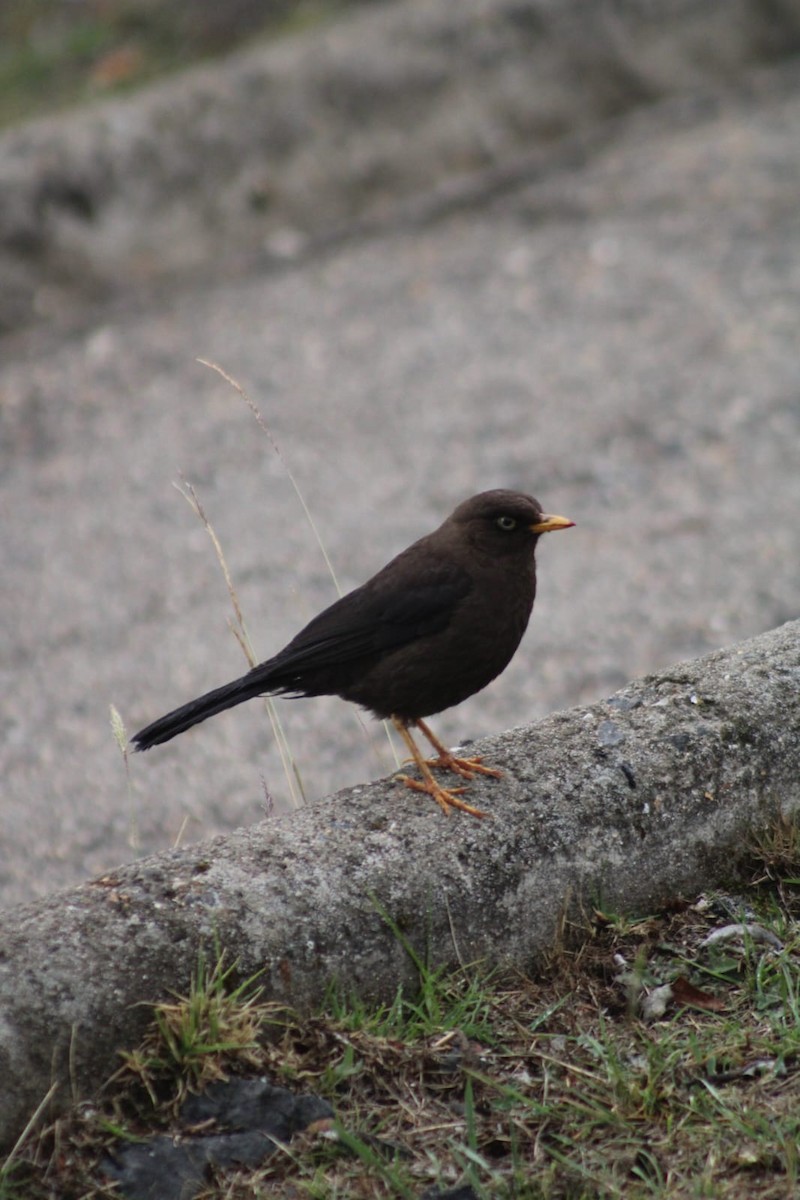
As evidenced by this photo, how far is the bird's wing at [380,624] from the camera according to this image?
12.0ft

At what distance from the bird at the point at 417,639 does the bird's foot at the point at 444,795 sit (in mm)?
165

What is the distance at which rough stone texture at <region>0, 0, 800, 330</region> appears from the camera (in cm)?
1033

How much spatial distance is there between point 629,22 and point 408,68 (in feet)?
5.97

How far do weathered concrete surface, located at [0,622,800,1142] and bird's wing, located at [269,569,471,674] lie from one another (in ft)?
1.19

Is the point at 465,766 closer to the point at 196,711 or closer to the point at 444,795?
the point at 444,795

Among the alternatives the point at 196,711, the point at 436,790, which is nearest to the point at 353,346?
the point at 196,711

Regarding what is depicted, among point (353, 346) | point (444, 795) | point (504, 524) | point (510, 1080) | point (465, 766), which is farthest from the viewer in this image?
point (353, 346)

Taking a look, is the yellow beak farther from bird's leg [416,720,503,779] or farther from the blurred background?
the blurred background

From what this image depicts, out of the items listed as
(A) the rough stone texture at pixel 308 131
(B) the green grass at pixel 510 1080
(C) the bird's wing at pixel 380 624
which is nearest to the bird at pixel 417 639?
(C) the bird's wing at pixel 380 624

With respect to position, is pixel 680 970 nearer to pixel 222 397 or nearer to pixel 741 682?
pixel 741 682

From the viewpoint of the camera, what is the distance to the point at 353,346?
981 centimetres

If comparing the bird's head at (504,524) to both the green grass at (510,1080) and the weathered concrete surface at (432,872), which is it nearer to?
the weathered concrete surface at (432,872)

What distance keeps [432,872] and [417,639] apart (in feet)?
2.63

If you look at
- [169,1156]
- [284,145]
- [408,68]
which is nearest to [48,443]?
[284,145]
